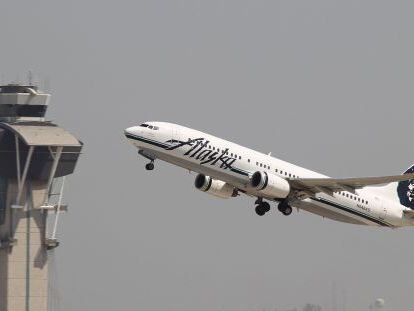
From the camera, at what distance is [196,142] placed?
285 feet

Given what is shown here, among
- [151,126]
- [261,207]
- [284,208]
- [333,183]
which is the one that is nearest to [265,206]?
[261,207]

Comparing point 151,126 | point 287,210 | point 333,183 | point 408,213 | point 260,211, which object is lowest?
point 260,211

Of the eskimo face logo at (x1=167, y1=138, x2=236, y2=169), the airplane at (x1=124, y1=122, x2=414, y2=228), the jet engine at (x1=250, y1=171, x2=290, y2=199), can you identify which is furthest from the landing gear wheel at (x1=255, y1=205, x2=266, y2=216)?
the eskimo face logo at (x1=167, y1=138, x2=236, y2=169)

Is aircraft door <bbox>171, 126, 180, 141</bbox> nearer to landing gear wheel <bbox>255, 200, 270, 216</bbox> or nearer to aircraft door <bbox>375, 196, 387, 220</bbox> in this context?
landing gear wheel <bbox>255, 200, 270, 216</bbox>

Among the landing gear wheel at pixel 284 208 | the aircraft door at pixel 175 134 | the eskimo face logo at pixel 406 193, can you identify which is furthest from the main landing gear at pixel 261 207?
the eskimo face logo at pixel 406 193

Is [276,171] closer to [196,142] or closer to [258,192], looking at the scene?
[258,192]

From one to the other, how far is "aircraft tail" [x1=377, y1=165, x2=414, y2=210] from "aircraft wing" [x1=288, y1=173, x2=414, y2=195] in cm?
895

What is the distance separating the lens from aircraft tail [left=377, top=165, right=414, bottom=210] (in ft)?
334

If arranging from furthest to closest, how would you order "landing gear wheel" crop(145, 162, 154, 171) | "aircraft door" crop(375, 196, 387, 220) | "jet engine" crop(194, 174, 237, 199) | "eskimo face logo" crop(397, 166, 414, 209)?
"eskimo face logo" crop(397, 166, 414, 209), "aircraft door" crop(375, 196, 387, 220), "jet engine" crop(194, 174, 237, 199), "landing gear wheel" crop(145, 162, 154, 171)

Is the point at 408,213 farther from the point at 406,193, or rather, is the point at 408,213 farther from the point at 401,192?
the point at 406,193

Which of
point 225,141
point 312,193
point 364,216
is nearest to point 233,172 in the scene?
point 225,141

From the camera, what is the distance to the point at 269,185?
88938 millimetres

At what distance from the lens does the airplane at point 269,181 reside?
87.0 metres

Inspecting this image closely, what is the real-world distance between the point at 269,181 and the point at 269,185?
319 millimetres
